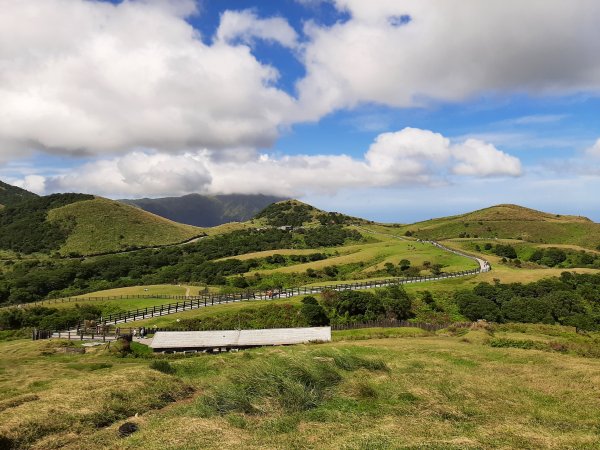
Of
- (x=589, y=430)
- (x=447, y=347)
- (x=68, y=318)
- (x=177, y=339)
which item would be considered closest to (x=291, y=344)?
(x=177, y=339)

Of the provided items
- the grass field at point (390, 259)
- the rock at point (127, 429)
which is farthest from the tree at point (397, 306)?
the rock at point (127, 429)

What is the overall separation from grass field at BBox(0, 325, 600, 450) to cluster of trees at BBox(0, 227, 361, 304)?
267 ft

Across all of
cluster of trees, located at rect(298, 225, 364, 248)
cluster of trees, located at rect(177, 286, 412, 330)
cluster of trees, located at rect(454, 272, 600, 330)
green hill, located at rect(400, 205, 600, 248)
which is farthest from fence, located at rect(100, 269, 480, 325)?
green hill, located at rect(400, 205, 600, 248)

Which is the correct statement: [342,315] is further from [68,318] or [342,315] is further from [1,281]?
[1,281]

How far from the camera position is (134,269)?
136250mm

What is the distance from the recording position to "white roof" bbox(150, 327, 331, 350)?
142 ft

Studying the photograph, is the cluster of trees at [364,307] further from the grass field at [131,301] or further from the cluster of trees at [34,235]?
the cluster of trees at [34,235]

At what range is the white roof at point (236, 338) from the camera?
43344mm

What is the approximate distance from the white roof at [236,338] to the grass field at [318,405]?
1001cm

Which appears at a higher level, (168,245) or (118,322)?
(168,245)

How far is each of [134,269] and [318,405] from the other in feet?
420

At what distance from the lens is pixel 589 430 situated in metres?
18.2

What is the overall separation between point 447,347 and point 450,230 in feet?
561

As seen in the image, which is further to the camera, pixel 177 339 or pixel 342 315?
pixel 342 315
